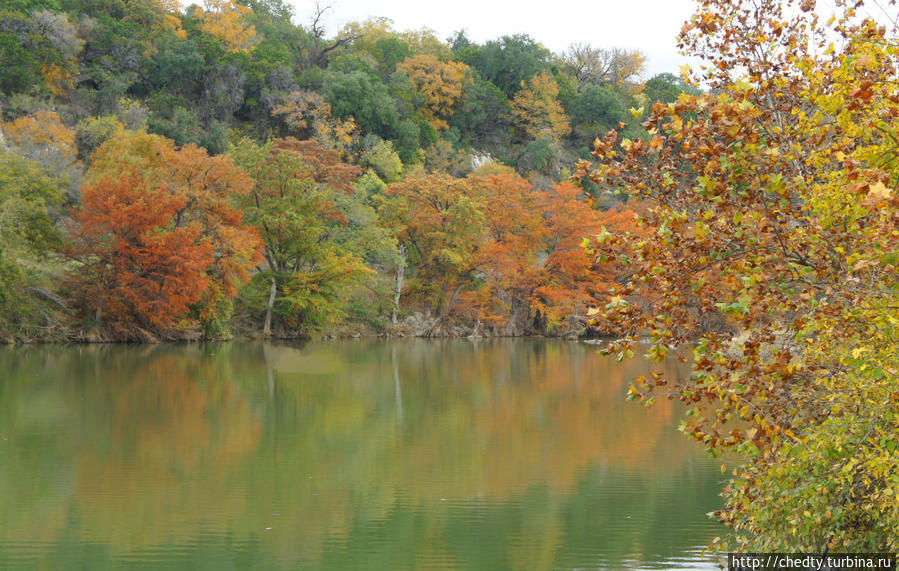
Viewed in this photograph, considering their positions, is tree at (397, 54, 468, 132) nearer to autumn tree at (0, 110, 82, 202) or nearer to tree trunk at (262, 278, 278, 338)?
autumn tree at (0, 110, 82, 202)

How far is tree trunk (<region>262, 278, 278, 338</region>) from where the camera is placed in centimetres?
3156

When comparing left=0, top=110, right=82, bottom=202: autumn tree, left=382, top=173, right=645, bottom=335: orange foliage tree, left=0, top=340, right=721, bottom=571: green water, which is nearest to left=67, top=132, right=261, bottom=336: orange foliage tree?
left=0, top=110, right=82, bottom=202: autumn tree

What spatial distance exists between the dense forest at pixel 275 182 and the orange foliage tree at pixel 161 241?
73mm

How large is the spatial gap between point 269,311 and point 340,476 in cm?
2303

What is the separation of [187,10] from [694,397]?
186ft

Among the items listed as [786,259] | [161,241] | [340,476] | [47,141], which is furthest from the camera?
[47,141]

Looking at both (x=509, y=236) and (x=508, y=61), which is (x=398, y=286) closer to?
(x=509, y=236)

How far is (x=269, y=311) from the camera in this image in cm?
3180

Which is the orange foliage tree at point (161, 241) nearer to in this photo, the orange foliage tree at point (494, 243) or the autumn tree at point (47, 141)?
the autumn tree at point (47, 141)

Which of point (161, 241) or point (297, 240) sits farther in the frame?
point (297, 240)

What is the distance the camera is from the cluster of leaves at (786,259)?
4.19 meters

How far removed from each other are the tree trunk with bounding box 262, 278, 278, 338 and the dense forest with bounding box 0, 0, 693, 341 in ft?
0.28

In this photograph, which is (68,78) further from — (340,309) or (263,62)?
(340,309)

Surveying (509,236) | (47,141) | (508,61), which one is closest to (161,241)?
(47,141)
